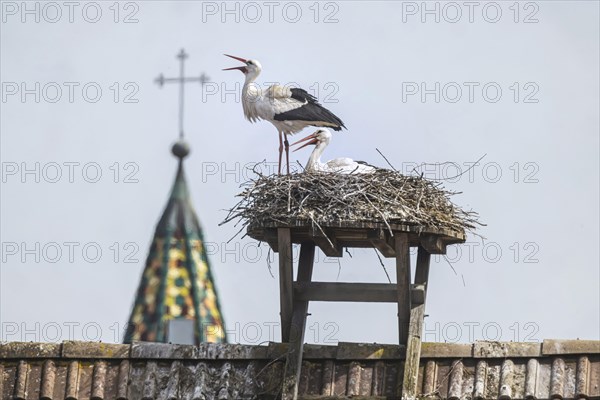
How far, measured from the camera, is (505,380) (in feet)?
53.8

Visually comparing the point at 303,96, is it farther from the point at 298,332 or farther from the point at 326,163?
the point at 298,332

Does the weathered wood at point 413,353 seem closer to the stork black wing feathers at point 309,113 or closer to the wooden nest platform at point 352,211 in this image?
the wooden nest platform at point 352,211

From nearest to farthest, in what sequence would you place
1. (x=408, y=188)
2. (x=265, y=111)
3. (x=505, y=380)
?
1. (x=505, y=380)
2. (x=408, y=188)
3. (x=265, y=111)

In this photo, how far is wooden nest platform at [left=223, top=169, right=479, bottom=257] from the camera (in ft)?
55.3

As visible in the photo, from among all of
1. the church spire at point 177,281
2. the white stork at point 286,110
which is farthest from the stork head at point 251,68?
the church spire at point 177,281

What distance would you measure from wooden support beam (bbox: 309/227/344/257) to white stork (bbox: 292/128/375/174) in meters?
0.70

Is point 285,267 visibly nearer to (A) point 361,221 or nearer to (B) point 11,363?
(A) point 361,221

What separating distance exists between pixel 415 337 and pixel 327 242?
1.03 metres

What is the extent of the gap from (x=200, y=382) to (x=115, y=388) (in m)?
0.61

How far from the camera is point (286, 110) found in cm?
2017

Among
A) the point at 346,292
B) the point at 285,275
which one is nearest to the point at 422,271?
the point at 346,292

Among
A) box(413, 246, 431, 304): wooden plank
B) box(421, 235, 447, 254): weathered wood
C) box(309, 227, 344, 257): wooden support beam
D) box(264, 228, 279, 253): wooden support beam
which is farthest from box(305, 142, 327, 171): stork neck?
box(421, 235, 447, 254): weathered wood

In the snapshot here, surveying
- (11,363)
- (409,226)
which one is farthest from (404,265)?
(11,363)

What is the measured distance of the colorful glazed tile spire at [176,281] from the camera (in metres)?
28.1
